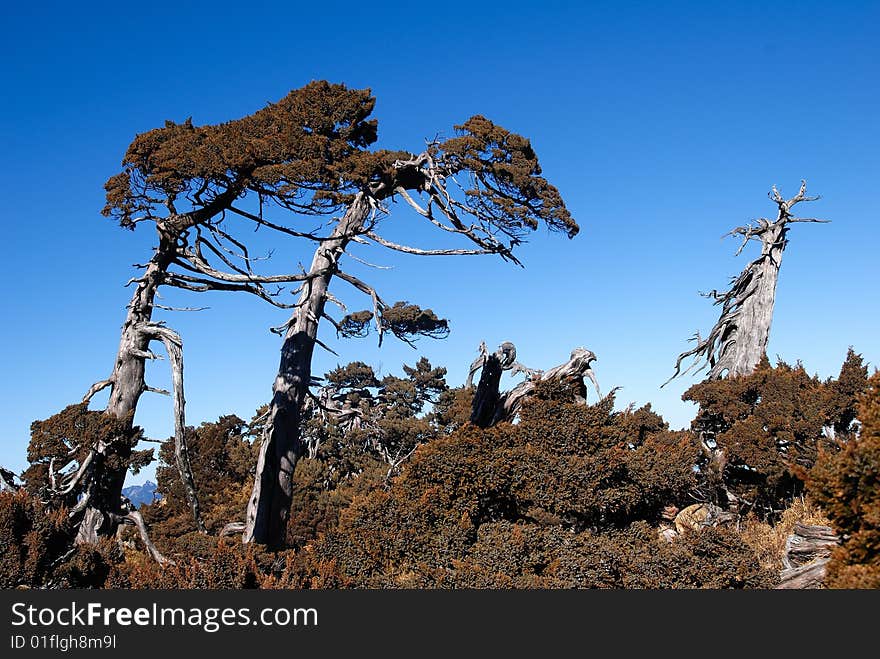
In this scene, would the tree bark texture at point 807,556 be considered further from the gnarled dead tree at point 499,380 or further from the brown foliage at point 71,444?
the brown foliage at point 71,444

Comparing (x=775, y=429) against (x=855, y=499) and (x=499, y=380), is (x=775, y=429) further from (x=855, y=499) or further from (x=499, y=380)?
(x=855, y=499)

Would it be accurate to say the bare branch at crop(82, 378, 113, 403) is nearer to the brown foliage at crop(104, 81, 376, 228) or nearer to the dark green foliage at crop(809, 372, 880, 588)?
the brown foliage at crop(104, 81, 376, 228)

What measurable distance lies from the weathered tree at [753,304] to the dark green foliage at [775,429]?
10.9ft

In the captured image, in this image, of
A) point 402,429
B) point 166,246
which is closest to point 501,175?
point 166,246

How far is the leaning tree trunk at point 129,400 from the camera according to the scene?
949cm

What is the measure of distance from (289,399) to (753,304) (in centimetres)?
1395

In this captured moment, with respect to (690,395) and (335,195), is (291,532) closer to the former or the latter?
(690,395)

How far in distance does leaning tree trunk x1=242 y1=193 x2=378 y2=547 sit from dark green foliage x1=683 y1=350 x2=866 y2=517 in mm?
8760

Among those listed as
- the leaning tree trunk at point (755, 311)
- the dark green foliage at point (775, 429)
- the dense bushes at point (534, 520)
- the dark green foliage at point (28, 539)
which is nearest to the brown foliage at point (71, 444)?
the dark green foliage at point (28, 539)

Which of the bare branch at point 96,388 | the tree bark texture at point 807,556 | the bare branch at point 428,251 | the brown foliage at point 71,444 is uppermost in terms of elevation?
the bare branch at point 428,251

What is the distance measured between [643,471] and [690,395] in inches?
303

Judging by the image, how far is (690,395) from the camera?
17312 mm

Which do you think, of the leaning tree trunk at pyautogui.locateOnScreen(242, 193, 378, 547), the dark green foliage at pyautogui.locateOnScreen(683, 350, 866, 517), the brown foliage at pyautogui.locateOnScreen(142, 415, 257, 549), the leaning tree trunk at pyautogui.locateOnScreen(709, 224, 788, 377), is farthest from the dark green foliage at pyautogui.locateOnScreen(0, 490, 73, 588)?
the leaning tree trunk at pyautogui.locateOnScreen(709, 224, 788, 377)

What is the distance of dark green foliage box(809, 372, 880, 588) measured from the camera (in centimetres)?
575
